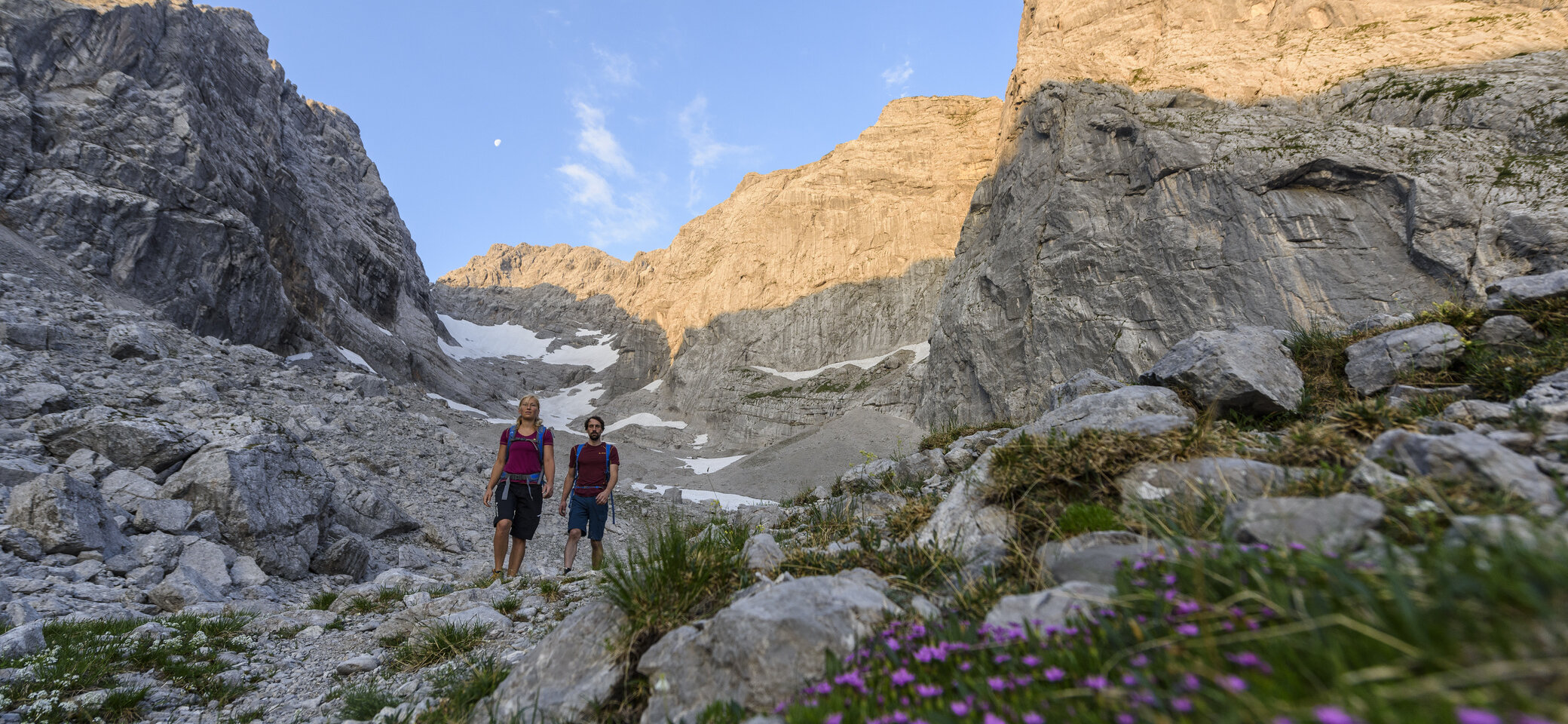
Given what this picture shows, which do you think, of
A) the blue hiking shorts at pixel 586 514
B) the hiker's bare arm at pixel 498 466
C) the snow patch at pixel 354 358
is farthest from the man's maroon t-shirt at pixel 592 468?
the snow patch at pixel 354 358

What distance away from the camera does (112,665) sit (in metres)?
4.93

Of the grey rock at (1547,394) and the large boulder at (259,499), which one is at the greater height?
the grey rock at (1547,394)

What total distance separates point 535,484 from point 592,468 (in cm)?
89

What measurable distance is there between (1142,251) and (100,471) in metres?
43.3

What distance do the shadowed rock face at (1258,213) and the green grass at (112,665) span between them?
2237 centimetres

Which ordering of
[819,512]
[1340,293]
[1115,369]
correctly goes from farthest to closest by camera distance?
Answer: 1. [1115,369]
2. [1340,293]
3. [819,512]

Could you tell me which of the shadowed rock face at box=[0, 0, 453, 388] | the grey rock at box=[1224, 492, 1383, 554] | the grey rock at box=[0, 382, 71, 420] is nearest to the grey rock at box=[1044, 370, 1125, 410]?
the grey rock at box=[1224, 492, 1383, 554]

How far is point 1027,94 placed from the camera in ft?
159

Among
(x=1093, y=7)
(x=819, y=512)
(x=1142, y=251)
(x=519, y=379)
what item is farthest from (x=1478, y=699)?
(x=519, y=379)

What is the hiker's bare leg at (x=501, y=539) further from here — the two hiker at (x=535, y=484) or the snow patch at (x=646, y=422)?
the snow patch at (x=646, y=422)

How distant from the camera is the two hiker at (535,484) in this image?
907cm

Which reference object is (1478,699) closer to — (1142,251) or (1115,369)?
(1115,369)

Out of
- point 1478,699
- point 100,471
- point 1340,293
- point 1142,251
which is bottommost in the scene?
point 100,471

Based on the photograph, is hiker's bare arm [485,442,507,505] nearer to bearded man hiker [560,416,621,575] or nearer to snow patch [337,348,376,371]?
bearded man hiker [560,416,621,575]
